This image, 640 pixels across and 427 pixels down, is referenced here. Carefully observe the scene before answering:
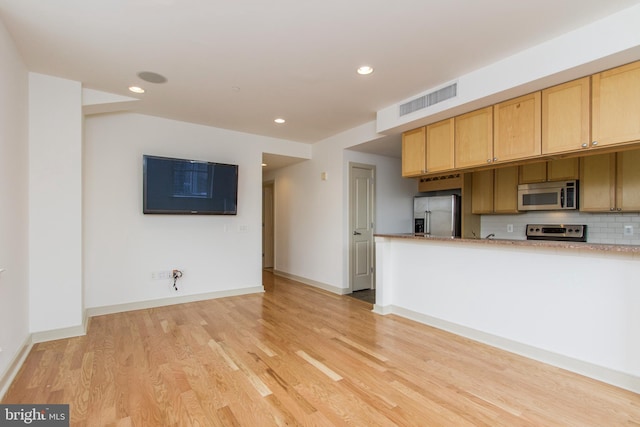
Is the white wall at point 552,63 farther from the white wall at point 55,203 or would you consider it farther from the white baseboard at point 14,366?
the white baseboard at point 14,366

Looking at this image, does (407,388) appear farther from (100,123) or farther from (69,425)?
(100,123)

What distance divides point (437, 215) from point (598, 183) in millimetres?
2189

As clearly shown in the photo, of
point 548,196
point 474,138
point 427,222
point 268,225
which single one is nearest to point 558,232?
point 548,196

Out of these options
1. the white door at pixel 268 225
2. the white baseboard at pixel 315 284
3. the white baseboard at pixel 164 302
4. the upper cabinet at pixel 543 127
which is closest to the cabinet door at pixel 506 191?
the upper cabinet at pixel 543 127

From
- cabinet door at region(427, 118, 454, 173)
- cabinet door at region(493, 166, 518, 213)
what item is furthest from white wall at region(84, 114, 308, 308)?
cabinet door at region(493, 166, 518, 213)

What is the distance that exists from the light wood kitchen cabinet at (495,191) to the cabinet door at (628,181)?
110 cm

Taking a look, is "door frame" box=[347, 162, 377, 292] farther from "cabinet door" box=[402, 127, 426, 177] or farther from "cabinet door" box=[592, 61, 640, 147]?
"cabinet door" box=[592, 61, 640, 147]

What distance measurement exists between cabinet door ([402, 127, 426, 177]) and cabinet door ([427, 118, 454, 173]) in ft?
0.27

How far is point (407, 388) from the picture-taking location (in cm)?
214

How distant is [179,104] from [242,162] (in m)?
1.37

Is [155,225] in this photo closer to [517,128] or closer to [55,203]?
[55,203]

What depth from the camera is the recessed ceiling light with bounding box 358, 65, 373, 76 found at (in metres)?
2.83

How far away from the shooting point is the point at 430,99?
10.8ft

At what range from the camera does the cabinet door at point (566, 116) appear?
2.38m
